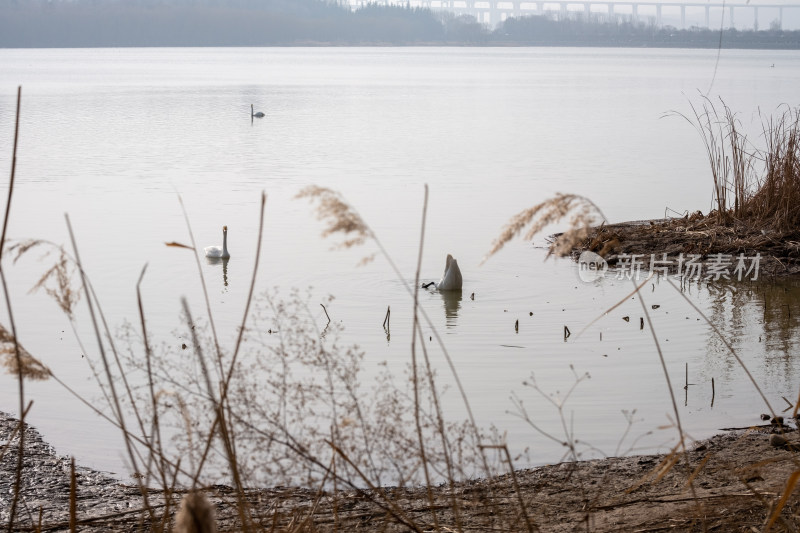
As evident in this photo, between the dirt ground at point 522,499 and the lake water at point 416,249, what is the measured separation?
39 cm

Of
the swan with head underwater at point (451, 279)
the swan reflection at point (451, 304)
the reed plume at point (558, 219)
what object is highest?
the reed plume at point (558, 219)

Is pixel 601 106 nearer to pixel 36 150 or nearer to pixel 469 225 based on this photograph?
pixel 36 150

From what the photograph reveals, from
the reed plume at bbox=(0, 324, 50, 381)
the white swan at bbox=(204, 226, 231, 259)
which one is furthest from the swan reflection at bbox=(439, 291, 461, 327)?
the reed plume at bbox=(0, 324, 50, 381)

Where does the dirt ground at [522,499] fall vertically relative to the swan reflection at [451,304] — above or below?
above

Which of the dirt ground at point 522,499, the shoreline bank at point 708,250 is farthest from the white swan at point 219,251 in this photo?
the dirt ground at point 522,499

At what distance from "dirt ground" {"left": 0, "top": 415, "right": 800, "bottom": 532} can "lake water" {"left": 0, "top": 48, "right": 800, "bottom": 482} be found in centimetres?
39

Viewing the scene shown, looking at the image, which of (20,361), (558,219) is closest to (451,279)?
(558,219)

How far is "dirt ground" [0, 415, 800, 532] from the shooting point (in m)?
2.91

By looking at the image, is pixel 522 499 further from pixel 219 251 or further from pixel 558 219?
pixel 219 251

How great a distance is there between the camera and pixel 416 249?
9375 mm

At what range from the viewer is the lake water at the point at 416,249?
5.42 meters

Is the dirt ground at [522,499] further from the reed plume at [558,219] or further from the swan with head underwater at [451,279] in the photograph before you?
the swan with head underwater at [451,279]

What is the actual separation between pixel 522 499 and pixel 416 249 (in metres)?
6.79

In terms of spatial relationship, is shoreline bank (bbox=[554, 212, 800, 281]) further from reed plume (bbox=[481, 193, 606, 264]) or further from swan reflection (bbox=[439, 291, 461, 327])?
reed plume (bbox=[481, 193, 606, 264])
